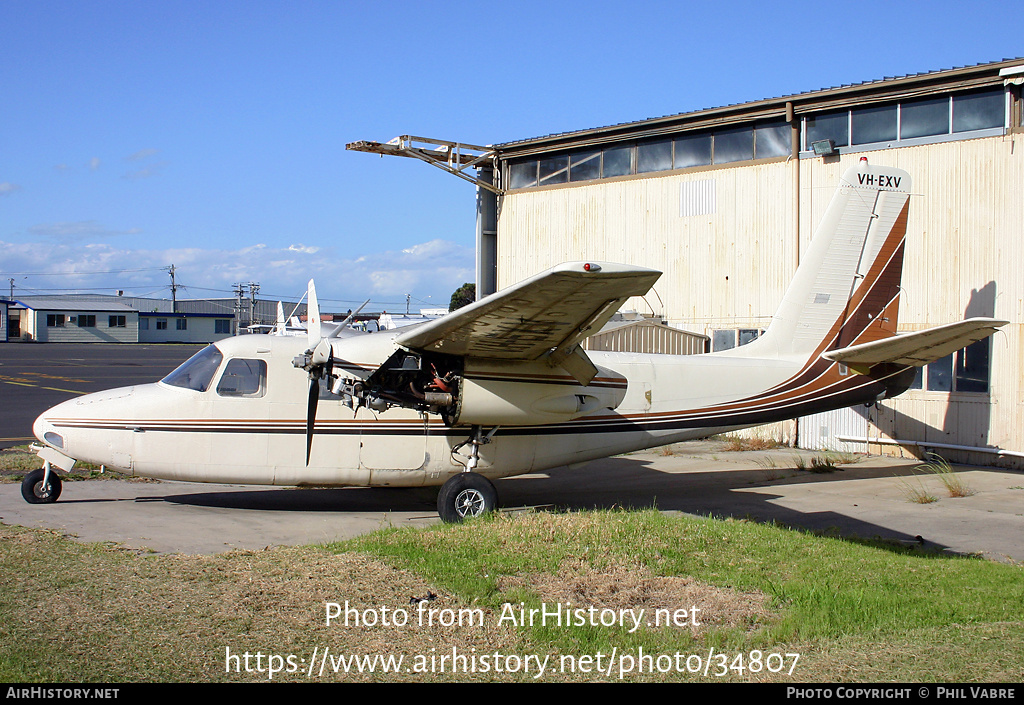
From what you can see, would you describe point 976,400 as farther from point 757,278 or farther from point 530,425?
point 530,425

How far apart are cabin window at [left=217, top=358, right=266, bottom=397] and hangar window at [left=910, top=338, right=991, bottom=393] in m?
13.9

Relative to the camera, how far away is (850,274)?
14375mm

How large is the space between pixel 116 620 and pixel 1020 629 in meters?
7.49

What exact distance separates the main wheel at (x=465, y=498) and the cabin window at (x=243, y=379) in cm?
319

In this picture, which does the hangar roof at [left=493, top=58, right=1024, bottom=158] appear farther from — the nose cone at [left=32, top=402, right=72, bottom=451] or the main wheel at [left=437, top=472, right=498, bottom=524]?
the nose cone at [left=32, top=402, right=72, bottom=451]

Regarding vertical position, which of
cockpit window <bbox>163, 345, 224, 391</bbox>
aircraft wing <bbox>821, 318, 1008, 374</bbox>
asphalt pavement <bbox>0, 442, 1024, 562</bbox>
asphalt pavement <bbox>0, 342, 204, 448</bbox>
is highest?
aircraft wing <bbox>821, 318, 1008, 374</bbox>

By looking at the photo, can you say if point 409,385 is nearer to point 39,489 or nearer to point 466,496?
point 466,496

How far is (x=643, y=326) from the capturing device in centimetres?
2020

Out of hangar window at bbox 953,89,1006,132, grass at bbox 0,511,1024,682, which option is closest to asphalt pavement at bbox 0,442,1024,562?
grass at bbox 0,511,1024,682

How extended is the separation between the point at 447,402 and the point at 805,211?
1273cm

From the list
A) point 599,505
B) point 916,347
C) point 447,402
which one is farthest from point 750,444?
point 447,402

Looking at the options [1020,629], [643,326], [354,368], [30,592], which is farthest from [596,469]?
[30,592]

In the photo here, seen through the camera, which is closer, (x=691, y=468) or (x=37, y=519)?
(x=37, y=519)

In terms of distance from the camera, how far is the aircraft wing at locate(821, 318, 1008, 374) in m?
10.9
